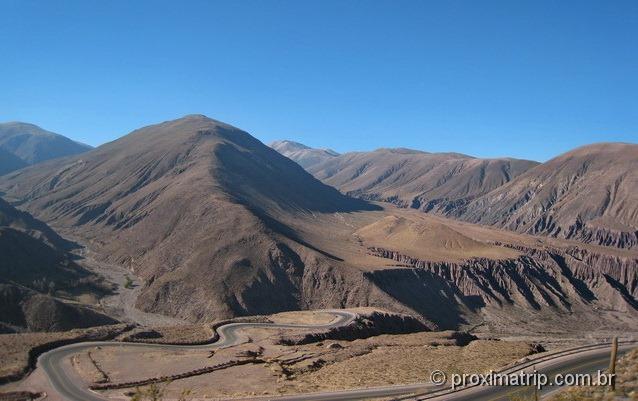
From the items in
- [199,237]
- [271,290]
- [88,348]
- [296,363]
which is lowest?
[88,348]

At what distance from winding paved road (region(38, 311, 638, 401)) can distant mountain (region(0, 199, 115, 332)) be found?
22872 millimetres

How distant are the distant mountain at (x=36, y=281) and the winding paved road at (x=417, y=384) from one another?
2287 centimetres

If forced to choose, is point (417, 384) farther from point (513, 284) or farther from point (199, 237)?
point (513, 284)

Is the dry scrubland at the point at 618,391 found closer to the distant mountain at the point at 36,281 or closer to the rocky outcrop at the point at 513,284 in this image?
the distant mountain at the point at 36,281

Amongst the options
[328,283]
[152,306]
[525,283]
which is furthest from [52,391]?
[525,283]

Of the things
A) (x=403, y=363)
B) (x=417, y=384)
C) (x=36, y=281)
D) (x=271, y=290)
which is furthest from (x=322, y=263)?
(x=417, y=384)

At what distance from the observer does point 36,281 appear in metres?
99.1

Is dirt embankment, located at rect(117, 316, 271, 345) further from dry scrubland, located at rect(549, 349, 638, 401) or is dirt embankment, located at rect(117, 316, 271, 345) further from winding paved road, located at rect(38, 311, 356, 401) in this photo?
dry scrubland, located at rect(549, 349, 638, 401)

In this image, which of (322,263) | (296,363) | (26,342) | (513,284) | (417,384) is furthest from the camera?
(513,284)

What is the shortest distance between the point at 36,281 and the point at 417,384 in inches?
3314

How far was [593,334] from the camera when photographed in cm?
10856

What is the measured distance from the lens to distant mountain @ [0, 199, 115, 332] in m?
71.9

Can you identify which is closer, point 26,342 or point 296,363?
point 296,363

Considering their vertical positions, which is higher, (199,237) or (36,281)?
(199,237)
